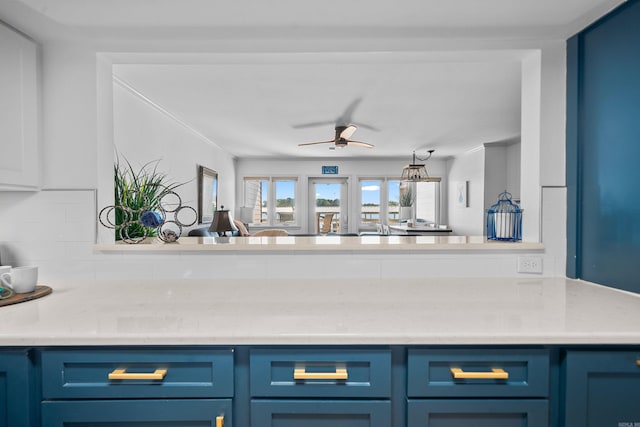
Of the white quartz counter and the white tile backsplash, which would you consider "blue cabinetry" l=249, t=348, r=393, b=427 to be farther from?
the white tile backsplash

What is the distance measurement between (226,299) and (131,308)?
323 millimetres

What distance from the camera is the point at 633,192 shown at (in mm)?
1326

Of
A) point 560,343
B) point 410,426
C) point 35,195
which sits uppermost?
point 35,195

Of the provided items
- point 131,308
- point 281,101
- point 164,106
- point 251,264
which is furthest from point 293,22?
point 164,106

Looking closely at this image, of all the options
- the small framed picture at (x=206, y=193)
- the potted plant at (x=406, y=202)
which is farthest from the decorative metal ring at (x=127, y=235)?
the potted plant at (x=406, y=202)

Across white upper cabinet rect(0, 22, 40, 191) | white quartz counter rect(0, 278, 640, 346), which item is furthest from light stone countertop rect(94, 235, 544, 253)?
white upper cabinet rect(0, 22, 40, 191)

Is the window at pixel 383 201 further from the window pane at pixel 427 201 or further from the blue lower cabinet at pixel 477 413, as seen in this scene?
the blue lower cabinet at pixel 477 413

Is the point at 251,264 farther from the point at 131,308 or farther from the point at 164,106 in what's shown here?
the point at 164,106

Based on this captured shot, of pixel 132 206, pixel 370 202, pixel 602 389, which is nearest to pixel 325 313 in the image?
pixel 602 389

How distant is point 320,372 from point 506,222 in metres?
1.30

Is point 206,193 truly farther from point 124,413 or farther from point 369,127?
point 124,413

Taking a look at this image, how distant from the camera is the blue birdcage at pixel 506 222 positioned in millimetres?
1698

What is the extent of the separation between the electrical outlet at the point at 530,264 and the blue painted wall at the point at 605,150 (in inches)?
5.4

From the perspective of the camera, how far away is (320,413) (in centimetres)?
94
